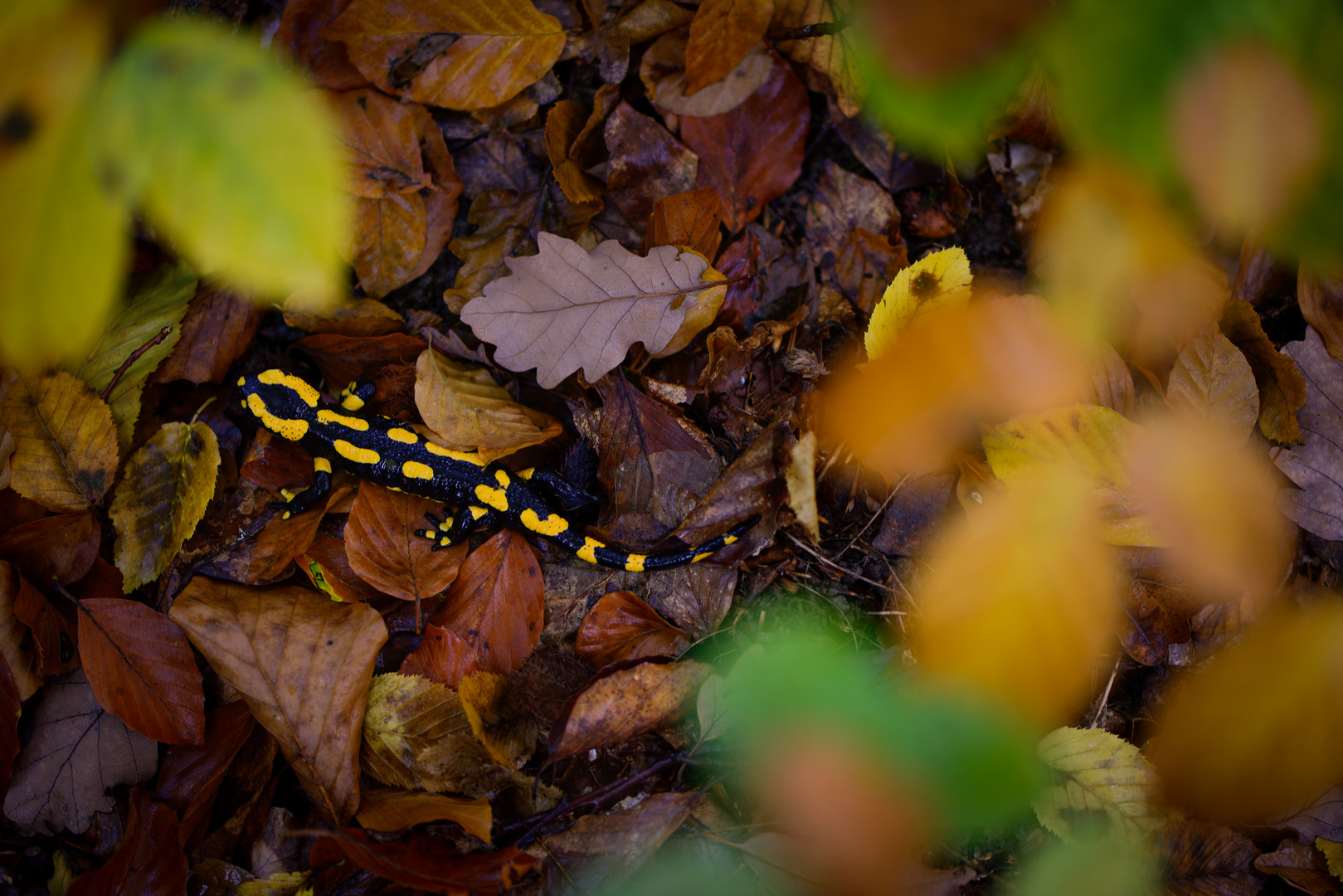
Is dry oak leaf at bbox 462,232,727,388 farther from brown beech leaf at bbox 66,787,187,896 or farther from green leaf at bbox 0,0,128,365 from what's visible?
brown beech leaf at bbox 66,787,187,896

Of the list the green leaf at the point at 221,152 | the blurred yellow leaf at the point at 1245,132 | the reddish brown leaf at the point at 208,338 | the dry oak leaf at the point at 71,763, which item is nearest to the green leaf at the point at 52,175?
the green leaf at the point at 221,152

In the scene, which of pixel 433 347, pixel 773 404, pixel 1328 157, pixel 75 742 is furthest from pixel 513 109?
pixel 75 742

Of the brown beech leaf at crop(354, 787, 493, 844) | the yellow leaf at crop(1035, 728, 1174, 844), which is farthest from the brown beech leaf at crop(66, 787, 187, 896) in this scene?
the yellow leaf at crop(1035, 728, 1174, 844)

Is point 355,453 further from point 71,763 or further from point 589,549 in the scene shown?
point 71,763

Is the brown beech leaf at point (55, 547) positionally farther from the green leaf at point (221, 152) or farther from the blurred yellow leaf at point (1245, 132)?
the blurred yellow leaf at point (1245, 132)

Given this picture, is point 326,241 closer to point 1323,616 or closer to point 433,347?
point 433,347

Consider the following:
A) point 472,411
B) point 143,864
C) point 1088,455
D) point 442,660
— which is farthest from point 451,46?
point 143,864

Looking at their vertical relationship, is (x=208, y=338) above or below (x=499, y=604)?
above
